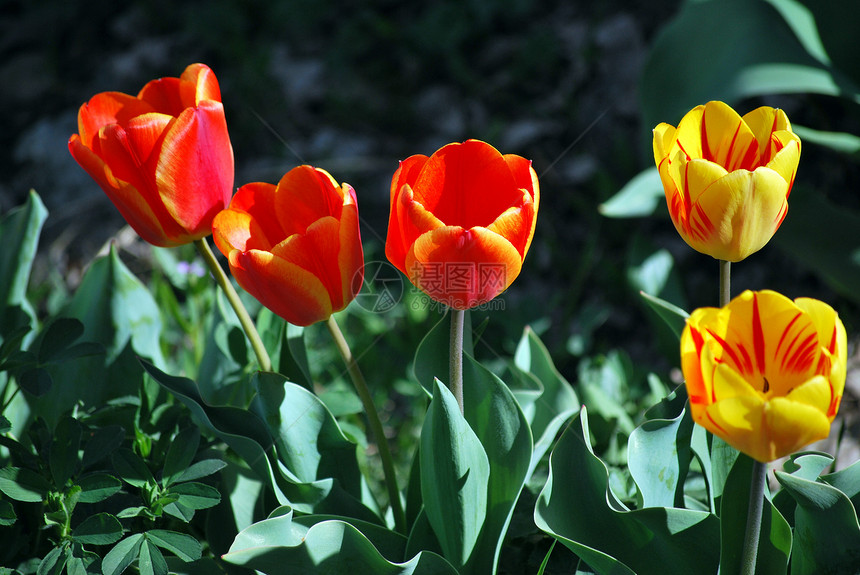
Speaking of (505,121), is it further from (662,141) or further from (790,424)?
(790,424)

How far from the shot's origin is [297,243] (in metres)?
0.65

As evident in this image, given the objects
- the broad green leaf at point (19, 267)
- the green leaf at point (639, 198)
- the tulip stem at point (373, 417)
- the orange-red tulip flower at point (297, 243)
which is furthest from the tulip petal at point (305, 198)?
the green leaf at point (639, 198)

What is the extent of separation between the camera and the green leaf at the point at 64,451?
73 centimetres

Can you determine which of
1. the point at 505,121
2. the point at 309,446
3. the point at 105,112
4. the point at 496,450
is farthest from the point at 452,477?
the point at 505,121

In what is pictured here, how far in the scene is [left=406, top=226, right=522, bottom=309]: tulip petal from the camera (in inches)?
23.2

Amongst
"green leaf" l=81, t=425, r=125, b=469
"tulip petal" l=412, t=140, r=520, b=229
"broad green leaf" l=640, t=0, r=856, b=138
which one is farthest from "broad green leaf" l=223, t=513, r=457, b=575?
"broad green leaf" l=640, t=0, r=856, b=138

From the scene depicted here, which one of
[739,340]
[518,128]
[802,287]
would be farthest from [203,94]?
[518,128]

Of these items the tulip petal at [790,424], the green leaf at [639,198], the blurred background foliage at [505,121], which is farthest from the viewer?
the blurred background foliage at [505,121]

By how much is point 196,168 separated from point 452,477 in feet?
1.31

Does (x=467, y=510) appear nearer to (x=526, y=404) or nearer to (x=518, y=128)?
(x=526, y=404)

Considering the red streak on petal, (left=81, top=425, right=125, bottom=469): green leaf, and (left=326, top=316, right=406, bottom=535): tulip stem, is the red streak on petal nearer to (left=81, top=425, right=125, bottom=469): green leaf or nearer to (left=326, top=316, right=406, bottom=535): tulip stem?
(left=326, top=316, right=406, bottom=535): tulip stem

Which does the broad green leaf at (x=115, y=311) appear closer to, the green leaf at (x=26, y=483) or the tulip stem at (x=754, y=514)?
the green leaf at (x=26, y=483)

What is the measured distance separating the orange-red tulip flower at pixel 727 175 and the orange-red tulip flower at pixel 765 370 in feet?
0.33

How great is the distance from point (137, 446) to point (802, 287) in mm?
1662
